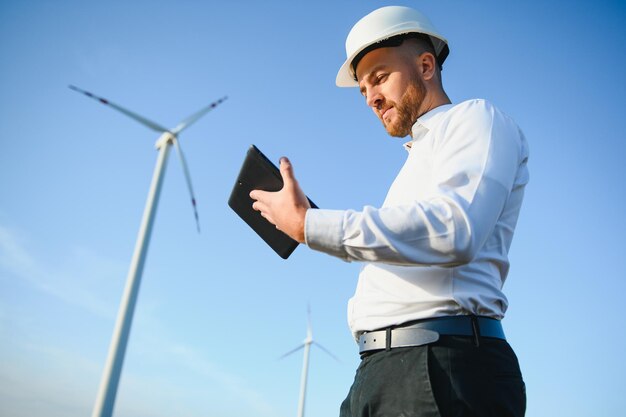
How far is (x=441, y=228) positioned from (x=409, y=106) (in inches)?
65.2

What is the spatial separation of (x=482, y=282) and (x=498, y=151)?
742 millimetres

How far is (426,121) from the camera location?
337 centimetres

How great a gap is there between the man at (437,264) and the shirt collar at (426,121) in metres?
0.09

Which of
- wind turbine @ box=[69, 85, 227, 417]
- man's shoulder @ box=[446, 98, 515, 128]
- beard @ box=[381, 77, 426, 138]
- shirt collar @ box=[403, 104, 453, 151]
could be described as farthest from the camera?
wind turbine @ box=[69, 85, 227, 417]

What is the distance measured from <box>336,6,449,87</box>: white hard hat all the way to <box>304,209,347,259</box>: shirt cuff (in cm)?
191

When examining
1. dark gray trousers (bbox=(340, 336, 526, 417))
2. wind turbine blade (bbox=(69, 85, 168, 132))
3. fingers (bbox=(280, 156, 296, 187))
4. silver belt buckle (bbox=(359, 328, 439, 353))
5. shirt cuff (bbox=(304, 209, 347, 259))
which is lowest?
dark gray trousers (bbox=(340, 336, 526, 417))

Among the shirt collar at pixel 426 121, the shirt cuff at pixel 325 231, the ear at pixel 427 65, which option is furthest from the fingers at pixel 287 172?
the ear at pixel 427 65

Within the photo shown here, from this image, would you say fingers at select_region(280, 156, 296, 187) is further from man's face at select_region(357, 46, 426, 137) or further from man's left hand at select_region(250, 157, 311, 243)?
man's face at select_region(357, 46, 426, 137)

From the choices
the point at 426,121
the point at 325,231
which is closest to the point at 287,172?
the point at 325,231

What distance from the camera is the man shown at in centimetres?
221

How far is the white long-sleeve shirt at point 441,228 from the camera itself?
220 cm

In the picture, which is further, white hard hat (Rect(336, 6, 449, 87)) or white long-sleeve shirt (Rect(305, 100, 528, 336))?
white hard hat (Rect(336, 6, 449, 87))

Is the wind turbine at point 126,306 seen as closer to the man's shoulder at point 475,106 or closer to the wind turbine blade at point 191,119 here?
the wind turbine blade at point 191,119

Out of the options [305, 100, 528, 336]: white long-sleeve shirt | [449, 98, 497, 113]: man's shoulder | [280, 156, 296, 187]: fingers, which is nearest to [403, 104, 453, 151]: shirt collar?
[305, 100, 528, 336]: white long-sleeve shirt
